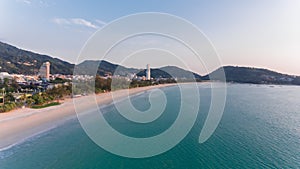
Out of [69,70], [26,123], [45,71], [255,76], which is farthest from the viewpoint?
[255,76]

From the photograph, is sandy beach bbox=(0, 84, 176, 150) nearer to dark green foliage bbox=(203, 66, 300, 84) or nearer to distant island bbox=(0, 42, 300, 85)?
distant island bbox=(0, 42, 300, 85)

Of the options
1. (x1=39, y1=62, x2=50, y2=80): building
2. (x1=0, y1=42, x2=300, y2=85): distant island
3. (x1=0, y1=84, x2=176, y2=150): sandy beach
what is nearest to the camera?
(x1=0, y1=84, x2=176, y2=150): sandy beach

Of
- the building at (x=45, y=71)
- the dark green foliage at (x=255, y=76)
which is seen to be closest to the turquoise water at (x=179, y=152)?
the building at (x=45, y=71)

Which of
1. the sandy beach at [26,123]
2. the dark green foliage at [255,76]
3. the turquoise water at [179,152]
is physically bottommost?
the turquoise water at [179,152]

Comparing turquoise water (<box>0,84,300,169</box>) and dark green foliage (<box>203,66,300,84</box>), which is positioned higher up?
dark green foliage (<box>203,66,300,84</box>)

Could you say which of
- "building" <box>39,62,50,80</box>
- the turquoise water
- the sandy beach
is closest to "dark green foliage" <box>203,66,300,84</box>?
"building" <box>39,62,50,80</box>

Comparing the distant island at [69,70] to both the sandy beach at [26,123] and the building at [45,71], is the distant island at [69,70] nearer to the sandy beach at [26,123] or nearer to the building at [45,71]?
the building at [45,71]

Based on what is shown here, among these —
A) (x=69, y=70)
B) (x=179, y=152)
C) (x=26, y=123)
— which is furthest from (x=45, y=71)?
(x=179, y=152)

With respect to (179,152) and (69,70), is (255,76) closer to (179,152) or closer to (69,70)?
(69,70)

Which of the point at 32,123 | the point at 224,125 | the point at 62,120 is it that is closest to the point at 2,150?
the point at 32,123

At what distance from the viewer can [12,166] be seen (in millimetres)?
7309

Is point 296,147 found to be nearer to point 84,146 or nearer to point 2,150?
point 84,146

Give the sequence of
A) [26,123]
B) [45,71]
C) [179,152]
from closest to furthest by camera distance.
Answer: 1. [179,152]
2. [26,123]
3. [45,71]

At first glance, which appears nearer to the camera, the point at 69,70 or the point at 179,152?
the point at 179,152
